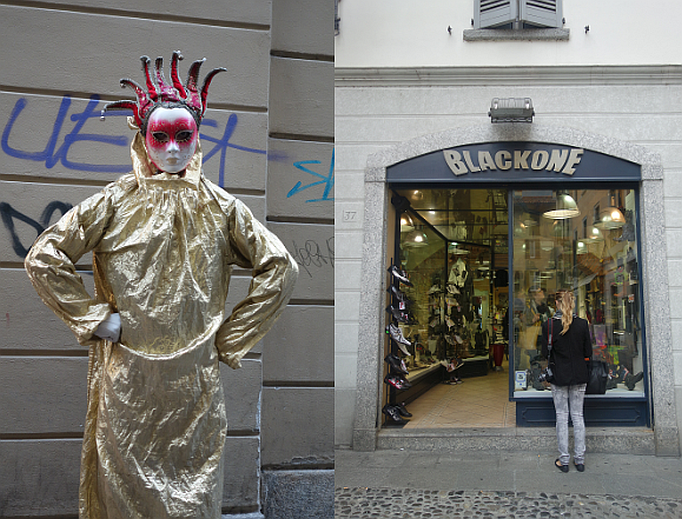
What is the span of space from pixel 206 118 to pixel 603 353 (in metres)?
5.60

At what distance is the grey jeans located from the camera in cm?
567

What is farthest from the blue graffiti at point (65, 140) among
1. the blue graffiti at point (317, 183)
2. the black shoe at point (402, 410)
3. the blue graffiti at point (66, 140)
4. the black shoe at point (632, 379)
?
the black shoe at point (632, 379)

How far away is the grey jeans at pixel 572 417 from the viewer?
567 centimetres

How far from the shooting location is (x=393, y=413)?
673cm

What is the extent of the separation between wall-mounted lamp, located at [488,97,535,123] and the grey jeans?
3.04m

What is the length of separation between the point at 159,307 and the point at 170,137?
27.2 inches

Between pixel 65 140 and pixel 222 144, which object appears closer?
pixel 65 140

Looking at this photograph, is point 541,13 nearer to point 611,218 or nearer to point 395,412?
point 611,218

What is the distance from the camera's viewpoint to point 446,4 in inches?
266

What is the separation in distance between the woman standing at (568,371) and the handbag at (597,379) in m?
0.86

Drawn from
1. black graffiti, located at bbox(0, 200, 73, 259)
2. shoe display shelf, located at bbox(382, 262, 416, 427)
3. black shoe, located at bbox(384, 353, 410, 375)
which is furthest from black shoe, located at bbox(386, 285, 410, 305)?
black graffiti, located at bbox(0, 200, 73, 259)

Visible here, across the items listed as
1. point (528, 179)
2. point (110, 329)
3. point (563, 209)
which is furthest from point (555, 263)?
point (110, 329)

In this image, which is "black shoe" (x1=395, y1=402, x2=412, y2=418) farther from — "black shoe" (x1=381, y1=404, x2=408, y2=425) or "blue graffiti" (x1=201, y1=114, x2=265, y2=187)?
"blue graffiti" (x1=201, y1=114, x2=265, y2=187)

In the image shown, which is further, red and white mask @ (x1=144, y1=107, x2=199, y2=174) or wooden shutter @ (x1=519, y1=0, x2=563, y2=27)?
wooden shutter @ (x1=519, y1=0, x2=563, y2=27)
